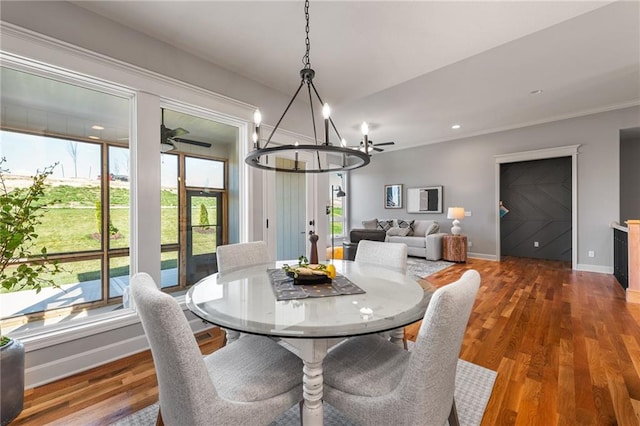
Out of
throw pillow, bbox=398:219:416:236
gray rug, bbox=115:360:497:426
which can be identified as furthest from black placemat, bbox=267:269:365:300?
throw pillow, bbox=398:219:416:236

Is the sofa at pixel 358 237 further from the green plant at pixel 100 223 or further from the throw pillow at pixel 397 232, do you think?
the green plant at pixel 100 223

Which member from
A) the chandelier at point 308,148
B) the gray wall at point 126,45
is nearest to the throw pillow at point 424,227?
the gray wall at point 126,45

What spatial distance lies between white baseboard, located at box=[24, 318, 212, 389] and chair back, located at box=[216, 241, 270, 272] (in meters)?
0.99

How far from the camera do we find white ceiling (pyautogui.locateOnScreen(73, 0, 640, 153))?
81.0 inches

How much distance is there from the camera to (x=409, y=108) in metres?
4.64

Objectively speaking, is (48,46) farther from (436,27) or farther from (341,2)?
(436,27)

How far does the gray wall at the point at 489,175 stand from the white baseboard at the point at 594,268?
2 centimetres

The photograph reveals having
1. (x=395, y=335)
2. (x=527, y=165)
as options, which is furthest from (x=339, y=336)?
(x=527, y=165)

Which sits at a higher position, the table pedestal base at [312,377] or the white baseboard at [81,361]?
the table pedestal base at [312,377]

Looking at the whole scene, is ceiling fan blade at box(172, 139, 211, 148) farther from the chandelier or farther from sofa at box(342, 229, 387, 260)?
sofa at box(342, 229, 387, 260)

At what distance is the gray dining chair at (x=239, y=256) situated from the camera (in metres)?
2.11

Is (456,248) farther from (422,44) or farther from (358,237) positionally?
(422,44)

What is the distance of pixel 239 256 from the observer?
2.22 meters

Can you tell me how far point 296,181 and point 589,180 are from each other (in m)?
5.27
